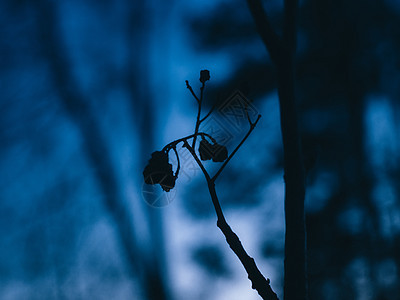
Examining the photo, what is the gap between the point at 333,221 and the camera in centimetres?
196

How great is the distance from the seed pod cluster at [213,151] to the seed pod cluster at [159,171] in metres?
0.10

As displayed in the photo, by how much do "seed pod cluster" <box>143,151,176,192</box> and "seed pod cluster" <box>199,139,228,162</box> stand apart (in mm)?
102

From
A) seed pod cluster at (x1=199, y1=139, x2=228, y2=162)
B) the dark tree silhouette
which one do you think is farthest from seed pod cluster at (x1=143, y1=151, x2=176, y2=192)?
seed pod cluster at (x1=199, y1=139, x2=228, y2=162)

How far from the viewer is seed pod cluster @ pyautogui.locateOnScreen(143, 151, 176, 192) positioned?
858 mm

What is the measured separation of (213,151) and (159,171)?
0.50ft

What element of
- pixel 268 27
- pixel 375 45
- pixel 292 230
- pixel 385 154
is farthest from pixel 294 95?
pixel 375 45

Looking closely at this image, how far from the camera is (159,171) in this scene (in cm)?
86

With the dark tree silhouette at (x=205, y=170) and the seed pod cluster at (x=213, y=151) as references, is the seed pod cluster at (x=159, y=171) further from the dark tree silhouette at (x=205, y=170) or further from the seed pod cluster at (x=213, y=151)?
the seed pod cluster at (x=213, y=151)

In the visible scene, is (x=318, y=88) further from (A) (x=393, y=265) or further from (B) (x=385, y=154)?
(A) (x=393, y=265)

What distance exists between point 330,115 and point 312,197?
49 cm

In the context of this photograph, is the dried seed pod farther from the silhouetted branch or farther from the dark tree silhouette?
the silhouetted branch

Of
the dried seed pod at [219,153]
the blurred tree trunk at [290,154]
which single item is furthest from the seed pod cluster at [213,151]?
the blurred tree trunk at [290,154]

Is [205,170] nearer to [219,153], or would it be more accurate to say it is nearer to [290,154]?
[219,153]

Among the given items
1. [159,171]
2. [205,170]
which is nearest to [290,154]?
[205,170]
